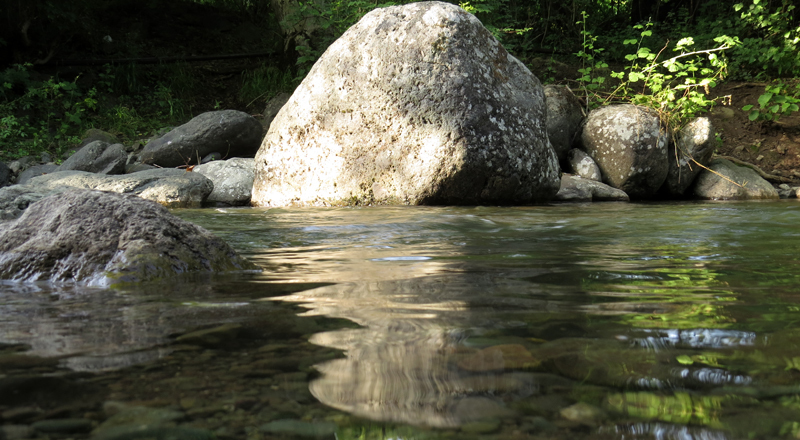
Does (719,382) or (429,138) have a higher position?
(429,138)

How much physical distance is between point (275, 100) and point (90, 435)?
35.7 feet

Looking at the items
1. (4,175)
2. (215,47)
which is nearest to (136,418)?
(4,175)

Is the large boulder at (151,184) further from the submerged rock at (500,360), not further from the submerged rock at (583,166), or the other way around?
the submerged rock at (500,360)

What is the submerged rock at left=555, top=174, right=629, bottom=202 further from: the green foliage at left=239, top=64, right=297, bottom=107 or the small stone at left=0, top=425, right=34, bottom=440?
the green foliage at left=239, top=64, right=297, bottom=107

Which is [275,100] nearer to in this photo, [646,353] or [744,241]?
[744,241]

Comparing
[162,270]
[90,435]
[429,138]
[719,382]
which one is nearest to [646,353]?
[719,382]

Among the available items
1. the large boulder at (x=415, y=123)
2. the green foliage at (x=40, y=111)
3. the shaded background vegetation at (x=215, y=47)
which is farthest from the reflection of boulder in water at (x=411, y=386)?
the green foliage at (x=40, y=111)

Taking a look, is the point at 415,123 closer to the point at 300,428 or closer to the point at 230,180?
the point at 230,180

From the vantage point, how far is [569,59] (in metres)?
12.7

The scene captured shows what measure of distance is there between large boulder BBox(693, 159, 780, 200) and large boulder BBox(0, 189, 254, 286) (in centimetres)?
695

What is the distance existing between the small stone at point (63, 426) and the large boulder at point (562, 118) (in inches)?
293

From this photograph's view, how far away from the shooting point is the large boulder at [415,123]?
18.8ft

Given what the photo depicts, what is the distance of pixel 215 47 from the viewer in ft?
48.0

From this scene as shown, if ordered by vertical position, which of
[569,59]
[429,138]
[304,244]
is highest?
[569,59]
